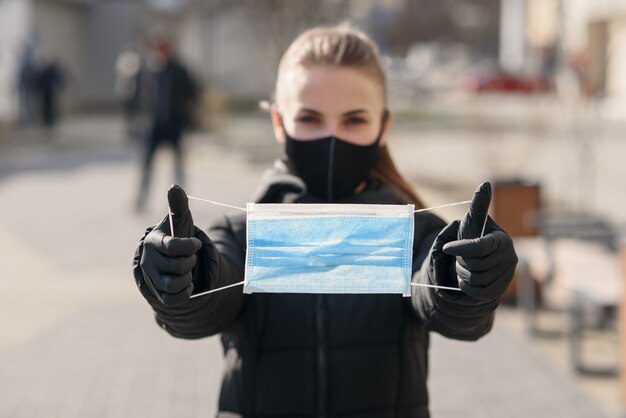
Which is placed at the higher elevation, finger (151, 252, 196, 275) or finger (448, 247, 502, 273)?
finger (448, 247, 502, 273)

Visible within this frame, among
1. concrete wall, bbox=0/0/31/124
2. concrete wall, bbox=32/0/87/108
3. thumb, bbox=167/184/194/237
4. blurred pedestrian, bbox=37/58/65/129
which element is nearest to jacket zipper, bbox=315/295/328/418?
thumb, bbox=167/184/194/237

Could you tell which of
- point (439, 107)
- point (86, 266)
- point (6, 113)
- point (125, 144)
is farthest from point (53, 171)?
point (439, 107)

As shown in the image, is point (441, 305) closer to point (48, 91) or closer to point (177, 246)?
point (177, 246)

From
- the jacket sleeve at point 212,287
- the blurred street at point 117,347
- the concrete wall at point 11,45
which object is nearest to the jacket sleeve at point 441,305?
the jacket sleeve at point 212,287

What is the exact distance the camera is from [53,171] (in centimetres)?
1761

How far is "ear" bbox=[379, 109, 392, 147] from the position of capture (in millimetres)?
2723

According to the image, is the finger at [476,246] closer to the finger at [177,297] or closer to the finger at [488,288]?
the finger at [488,288]

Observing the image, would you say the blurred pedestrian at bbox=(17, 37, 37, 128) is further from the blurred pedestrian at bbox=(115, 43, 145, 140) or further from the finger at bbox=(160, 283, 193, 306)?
the finger at bbox=(160, 283, 193, 306)

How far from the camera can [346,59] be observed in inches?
103

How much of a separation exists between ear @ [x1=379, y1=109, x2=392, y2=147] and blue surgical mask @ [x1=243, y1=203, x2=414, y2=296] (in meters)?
0.59

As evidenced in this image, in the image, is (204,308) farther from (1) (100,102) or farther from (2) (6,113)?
(1) (100,102)

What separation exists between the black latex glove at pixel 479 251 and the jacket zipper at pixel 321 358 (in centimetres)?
51

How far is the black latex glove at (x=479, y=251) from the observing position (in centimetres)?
196

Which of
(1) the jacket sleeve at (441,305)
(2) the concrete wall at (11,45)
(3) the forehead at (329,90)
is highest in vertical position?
(2) the concrete wall at (11,45)
